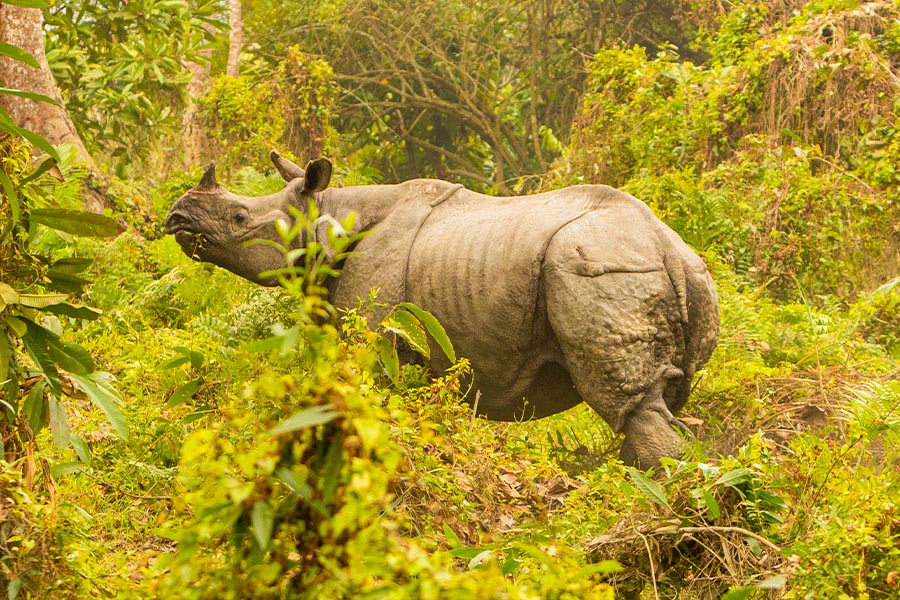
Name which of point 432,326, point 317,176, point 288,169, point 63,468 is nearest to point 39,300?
point 63,468

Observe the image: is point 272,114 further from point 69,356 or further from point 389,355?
point 389,355

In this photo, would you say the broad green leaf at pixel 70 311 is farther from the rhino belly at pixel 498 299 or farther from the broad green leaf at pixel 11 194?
the rhino belly at pixel 498 299

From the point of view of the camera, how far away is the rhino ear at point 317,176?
6.63 m

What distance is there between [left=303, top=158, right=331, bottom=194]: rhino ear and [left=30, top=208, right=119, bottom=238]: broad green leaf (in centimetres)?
254

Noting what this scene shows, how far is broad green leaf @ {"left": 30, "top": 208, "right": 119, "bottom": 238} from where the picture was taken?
13.2 feet

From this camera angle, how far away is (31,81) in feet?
33.4

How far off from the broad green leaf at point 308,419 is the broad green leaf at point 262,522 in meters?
0.17

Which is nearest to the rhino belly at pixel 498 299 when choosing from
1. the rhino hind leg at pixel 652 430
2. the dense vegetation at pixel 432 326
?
the dense vegetation at pixel 432 326

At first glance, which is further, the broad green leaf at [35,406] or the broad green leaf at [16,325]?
the broad green leaf at [35,406]

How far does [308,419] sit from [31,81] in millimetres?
8618

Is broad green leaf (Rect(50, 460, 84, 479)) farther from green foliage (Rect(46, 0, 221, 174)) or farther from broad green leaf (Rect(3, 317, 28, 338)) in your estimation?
green foliage (Rect(46, 0, 221, 174))

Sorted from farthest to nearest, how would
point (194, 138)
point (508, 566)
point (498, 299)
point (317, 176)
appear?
1. point (194, 138)
2. point (317, 176)
3. point (498, 299)
4. point (508, 566)

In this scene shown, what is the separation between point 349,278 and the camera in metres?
6.50

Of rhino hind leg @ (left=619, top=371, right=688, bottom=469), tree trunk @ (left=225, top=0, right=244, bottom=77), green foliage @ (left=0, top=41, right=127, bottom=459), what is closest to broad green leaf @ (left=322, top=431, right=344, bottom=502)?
green foliage @ (left=0, top=41, right=127, bottom=459)
